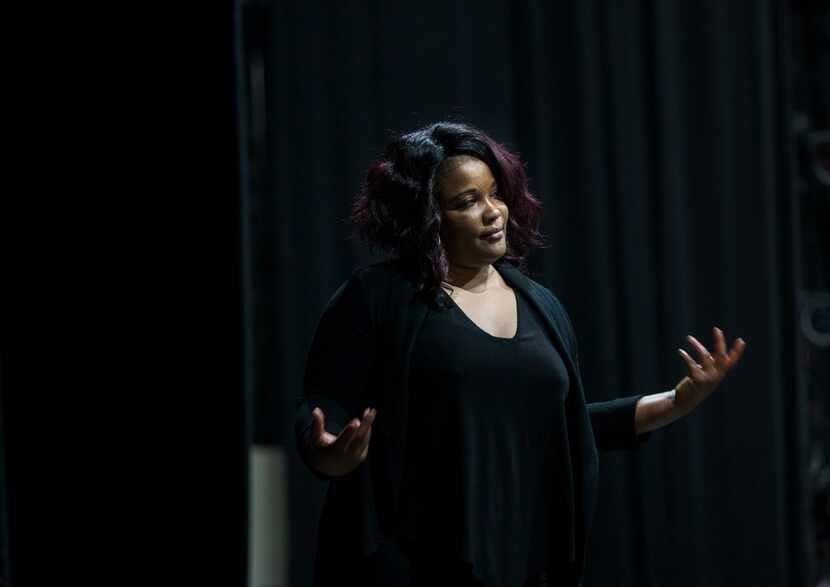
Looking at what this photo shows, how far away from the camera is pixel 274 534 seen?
2.63 metres

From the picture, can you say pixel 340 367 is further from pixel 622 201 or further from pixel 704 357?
pixel 622 201

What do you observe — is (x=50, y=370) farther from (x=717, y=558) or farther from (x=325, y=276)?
(x=717, y=558)

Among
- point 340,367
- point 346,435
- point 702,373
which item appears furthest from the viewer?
point 702,373

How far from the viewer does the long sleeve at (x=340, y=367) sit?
162 cm

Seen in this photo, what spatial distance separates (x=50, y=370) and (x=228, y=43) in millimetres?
561

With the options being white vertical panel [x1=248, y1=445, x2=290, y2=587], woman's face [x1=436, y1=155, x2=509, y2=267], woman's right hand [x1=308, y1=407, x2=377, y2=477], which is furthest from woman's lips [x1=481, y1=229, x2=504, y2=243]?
white vertical panel [x1=248, y1=445, x2=290, y2=587]

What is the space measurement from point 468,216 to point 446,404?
28 cm

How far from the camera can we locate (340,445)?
5.01ft

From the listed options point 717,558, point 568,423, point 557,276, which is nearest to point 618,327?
point 557,276

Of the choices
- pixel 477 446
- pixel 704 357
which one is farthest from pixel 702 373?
pixel 477 446

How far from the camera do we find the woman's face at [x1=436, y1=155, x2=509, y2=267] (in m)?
1.68

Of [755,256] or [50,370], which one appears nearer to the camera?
[50,370]

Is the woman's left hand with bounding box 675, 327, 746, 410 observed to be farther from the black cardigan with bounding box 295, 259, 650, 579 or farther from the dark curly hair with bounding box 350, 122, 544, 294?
the dark curly hair with bounding box 350, 122, 544, 294

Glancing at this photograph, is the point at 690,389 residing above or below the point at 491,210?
below
